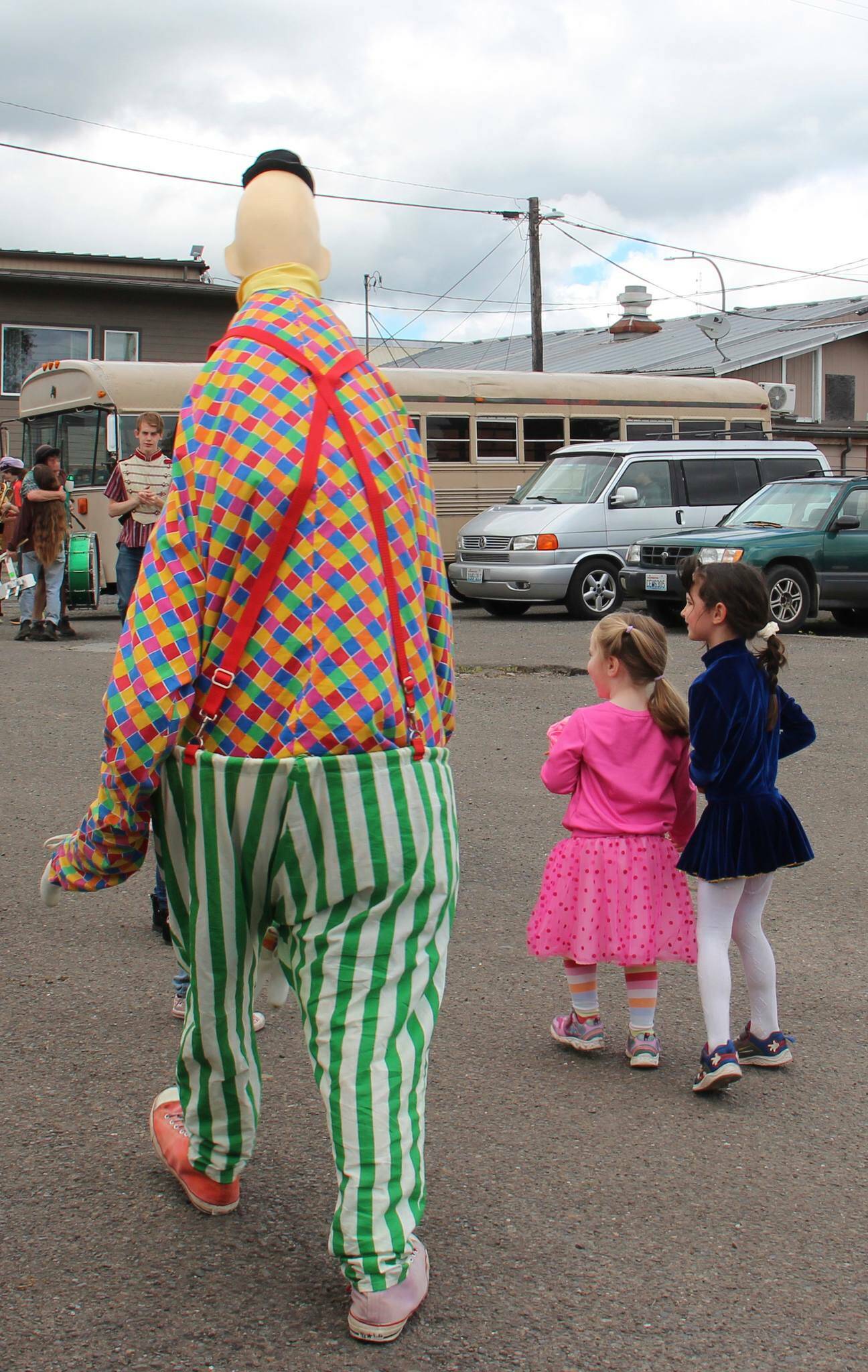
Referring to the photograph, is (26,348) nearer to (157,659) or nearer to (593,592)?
(593,592)

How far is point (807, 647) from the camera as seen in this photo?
44.5ft

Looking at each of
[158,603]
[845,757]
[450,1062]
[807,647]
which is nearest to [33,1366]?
[158,603]

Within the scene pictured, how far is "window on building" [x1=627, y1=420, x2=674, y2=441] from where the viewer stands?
20891mm

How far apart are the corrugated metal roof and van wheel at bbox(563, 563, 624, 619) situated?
1911cm

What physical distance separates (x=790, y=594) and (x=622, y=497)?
8.99 feet

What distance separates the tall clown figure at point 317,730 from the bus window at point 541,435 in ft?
59.1

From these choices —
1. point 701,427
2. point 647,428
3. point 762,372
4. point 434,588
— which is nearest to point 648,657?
point 434,588

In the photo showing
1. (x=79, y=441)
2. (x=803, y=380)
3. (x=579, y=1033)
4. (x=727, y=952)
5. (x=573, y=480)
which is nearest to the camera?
(x=727, y=952)

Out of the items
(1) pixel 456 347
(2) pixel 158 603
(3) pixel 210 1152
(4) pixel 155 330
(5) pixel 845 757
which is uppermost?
(1) pixel 456 347

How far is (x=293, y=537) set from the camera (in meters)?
2.44

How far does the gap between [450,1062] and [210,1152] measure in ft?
3.62

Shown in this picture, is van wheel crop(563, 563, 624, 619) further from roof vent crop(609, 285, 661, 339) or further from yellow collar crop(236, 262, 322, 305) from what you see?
roof vent crop(609, 285, 661, 339)

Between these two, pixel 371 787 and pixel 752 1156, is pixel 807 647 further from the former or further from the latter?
pixel 371 787

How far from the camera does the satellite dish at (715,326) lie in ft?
107
